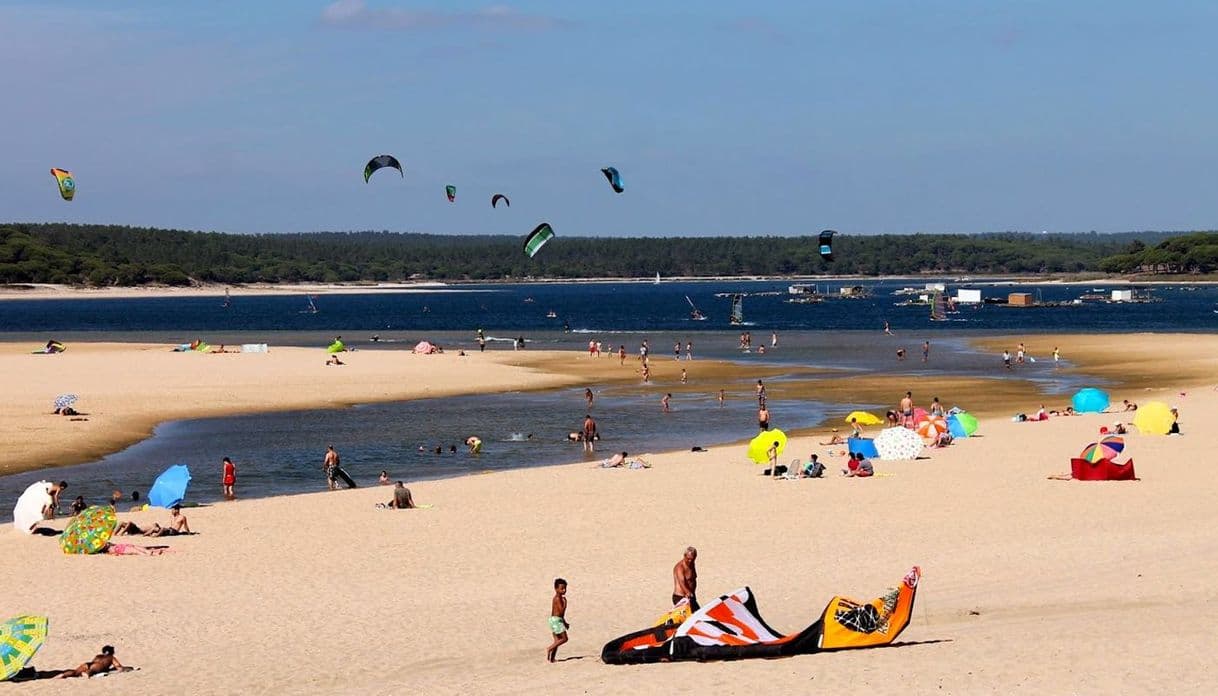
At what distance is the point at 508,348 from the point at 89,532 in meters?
53.3

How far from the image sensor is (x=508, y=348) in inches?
2849

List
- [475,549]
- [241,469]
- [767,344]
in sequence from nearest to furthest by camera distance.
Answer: [475,549] → [241,469] → [767,344]

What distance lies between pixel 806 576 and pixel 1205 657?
5.36 m

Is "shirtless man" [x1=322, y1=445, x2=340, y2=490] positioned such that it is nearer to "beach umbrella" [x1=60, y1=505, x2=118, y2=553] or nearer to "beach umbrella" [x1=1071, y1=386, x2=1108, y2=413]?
"beach umbrella" [x1=60, y1=505, x2=118, y2=553]

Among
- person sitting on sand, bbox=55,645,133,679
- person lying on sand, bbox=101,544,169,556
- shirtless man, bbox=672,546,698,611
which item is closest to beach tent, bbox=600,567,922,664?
shirtless man, bbox=672,546,698,611

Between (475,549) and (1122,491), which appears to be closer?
(475,549)

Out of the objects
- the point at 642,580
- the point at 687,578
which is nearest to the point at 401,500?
the point at 642,580

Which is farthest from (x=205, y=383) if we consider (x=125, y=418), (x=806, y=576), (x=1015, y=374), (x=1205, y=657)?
(x=1205, y=657)

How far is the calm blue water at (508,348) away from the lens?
30.3 metres

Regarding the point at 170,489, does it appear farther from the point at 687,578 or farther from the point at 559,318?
the point at 559,318

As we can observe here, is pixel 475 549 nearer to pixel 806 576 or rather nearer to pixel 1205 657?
pixel 806 576

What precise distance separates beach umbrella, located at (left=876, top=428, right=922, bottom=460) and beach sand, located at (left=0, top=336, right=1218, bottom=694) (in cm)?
54

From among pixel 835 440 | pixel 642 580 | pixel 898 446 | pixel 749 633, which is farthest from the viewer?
pixel 835 440

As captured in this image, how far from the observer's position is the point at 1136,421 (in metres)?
30.1
